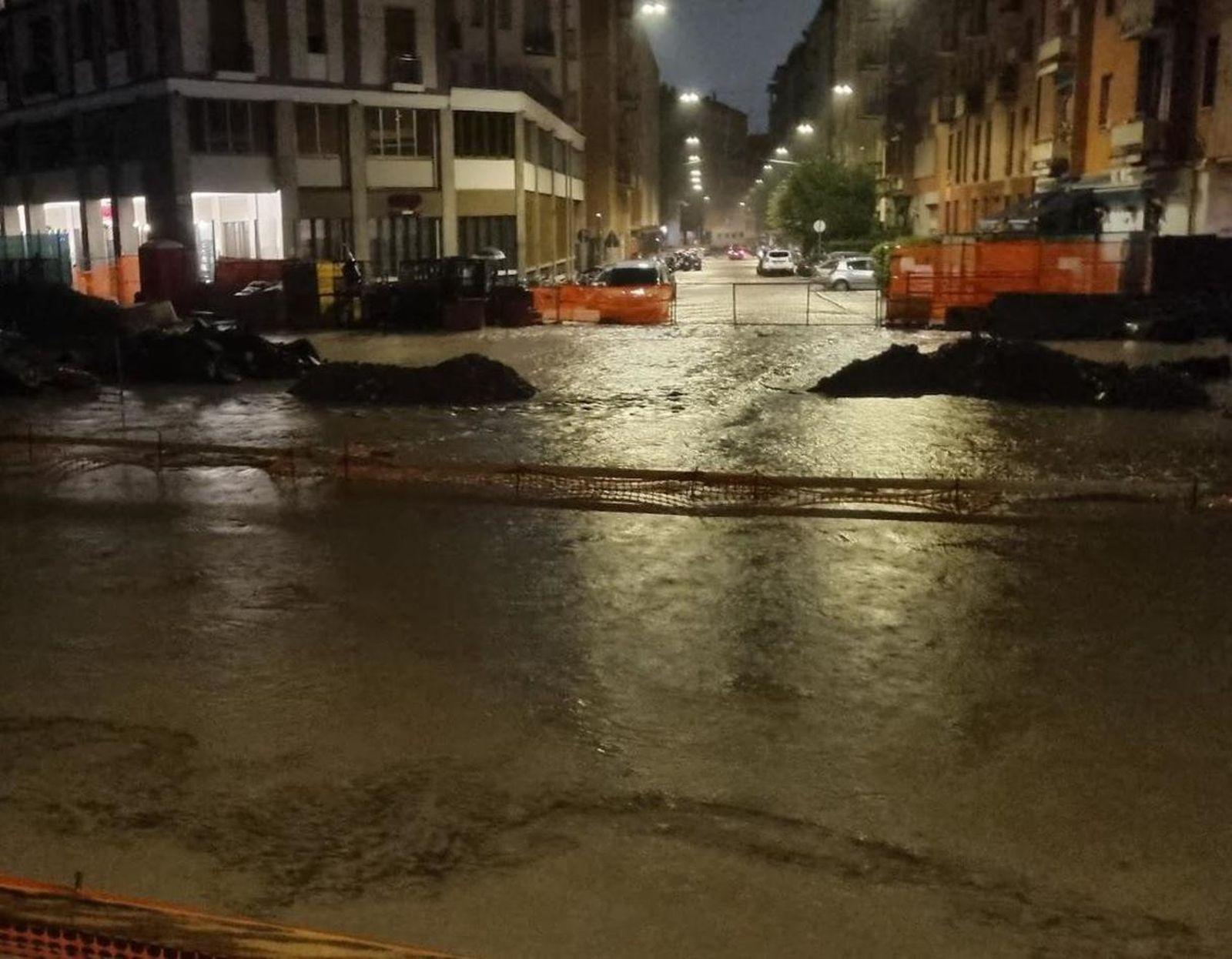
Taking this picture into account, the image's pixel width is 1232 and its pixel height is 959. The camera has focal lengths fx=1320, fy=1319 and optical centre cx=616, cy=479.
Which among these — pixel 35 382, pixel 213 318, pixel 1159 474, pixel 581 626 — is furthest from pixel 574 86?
pixel 581 626

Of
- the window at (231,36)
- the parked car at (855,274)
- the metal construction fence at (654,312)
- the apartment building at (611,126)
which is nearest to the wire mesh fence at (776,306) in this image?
the metal construction fence at (654,312)

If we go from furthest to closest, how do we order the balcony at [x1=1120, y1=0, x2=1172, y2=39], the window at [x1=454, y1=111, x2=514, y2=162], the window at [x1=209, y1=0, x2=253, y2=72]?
the window at [x1=454, y1=111, x2=514, y2=162] → the window at [x1=209, y1=0, x2=253, y2=72] → the balcony at [x1=1120, y1=0, x2=1172, y2=39]

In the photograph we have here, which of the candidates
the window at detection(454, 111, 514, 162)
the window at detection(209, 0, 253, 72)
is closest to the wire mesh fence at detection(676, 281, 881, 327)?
the window at detection(454, 111, 514, 162)

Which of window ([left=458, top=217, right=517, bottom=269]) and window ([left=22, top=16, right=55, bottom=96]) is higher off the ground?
window ([left=22, top=16, right=55, bottom=96])

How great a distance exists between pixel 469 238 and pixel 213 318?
1919 cm

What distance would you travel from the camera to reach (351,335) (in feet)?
→ 109

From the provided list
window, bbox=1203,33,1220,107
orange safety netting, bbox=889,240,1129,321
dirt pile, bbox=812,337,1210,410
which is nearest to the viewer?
dirt pile, bbox=812,337,1210,410

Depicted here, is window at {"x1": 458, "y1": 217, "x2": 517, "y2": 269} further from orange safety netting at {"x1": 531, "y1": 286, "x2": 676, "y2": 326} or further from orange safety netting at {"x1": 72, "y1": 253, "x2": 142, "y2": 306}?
orange safety netting at {"x1": 531, "y1": 286, "x2": 676, "y2": 326}

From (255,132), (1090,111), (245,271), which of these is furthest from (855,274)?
(245,271)

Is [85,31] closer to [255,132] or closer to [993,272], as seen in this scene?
[255,132]

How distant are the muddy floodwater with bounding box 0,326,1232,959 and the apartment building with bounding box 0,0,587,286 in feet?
110

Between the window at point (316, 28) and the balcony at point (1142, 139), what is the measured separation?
87.9 feet

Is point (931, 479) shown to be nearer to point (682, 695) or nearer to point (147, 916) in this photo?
point (682, 695)

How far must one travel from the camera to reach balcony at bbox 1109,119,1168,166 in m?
37.2
